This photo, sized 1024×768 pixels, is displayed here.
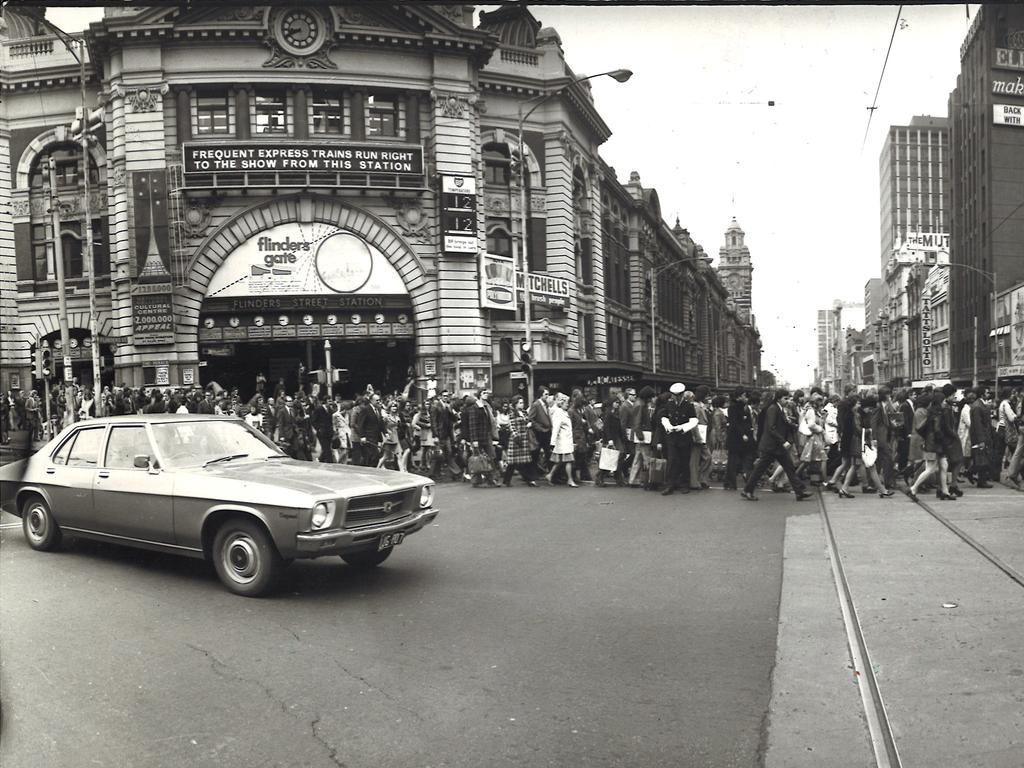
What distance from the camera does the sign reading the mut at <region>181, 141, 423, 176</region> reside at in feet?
104

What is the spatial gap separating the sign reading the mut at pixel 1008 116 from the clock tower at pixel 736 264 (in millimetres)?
131709

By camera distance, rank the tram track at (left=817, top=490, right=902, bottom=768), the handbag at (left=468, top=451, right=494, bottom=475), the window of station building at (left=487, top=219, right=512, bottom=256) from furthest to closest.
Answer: the window of station building at (left=487, top=219, right=512, bottom=256) → the handbag at (left=468, top=451, right=494, bottom=475) → the tram track at (left=817, top=490, right=902, bottom=768)

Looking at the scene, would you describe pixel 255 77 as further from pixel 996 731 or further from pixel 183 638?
pixel 996 731

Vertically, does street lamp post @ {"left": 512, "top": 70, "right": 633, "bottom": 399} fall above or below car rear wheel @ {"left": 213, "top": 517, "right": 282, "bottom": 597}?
above

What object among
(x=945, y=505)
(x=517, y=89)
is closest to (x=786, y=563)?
(x=945, y=505)

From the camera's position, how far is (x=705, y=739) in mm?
4355

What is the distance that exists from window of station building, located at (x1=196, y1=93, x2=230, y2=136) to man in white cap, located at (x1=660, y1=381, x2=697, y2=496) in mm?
23964

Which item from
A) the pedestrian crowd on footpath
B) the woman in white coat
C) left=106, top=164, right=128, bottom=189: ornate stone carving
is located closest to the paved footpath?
the pedestrian crowd on footpath

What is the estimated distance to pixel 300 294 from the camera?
32719mm

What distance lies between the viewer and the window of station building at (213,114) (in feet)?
106

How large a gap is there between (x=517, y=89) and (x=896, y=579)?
107 feet

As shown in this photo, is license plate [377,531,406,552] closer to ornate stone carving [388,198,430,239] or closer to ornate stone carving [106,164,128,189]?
ornate stone carving [388,198,430,239]

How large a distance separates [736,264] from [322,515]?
182 m

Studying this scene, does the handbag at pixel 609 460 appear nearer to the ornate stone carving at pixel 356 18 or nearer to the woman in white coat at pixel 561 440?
the woman in white coat at pixel 561 440
